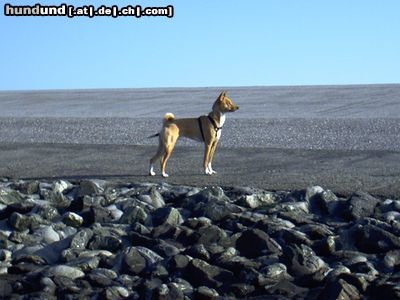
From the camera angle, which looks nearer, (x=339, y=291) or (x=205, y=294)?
(x=339, y=291)

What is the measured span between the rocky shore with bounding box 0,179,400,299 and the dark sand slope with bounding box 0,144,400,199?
0.78m

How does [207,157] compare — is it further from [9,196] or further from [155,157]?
[9,196]

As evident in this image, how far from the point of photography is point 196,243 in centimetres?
915

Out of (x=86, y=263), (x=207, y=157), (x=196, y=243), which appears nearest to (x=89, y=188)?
(x=207, y=157)

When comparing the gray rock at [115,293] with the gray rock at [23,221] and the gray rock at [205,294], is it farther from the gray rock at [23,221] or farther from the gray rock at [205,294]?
the gray rock at [23,221]

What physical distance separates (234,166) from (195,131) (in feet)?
3.67

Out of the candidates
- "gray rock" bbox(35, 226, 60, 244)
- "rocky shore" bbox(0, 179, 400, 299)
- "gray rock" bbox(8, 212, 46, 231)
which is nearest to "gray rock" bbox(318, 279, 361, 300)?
"rocky shore" bbox(0, 179, 400, 299)

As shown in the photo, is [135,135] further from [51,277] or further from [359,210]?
[51,277]

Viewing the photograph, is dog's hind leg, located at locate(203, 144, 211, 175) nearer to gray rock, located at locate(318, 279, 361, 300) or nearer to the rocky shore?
the rocky shore

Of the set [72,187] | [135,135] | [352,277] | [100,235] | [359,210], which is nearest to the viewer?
[352,277]

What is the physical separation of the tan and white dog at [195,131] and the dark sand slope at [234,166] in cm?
29

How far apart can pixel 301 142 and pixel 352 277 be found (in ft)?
30.7

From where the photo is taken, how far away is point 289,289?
7574mm

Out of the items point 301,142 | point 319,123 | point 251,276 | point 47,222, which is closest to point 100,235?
point 47,222
